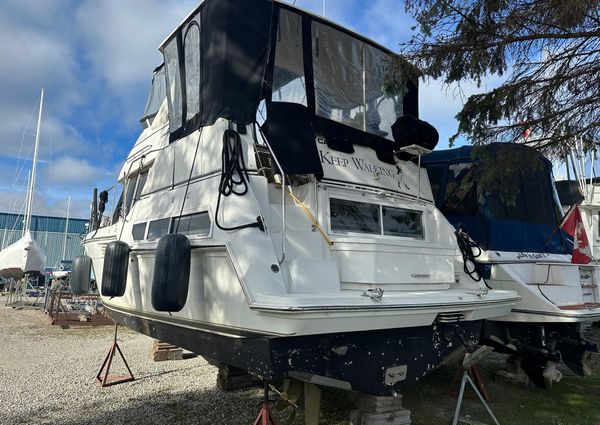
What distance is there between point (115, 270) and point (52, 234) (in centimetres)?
3454

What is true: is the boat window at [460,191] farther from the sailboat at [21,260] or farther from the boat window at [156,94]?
the sailboat at [21,260]

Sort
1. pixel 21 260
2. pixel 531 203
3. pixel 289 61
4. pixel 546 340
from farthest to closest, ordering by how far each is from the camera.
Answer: pixel 21 260, pixel 531 203, pixel 546 340, pixel 289 61

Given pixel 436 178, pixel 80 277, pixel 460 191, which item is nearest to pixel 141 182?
pixel 80 277

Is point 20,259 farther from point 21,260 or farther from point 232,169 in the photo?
point 232,169

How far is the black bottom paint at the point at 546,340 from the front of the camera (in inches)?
215

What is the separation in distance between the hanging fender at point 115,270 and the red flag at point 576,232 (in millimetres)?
5319

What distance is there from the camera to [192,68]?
4.68 m

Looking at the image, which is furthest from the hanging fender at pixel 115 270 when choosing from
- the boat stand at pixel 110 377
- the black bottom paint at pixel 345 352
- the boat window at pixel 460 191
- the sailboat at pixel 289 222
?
the boat window at pixel 460 191

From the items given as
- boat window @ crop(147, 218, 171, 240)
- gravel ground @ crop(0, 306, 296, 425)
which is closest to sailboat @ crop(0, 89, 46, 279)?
gravel ground @ crop(0, 306, 296, 425)

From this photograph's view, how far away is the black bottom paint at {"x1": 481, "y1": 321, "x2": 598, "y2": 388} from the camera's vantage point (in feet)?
17.9

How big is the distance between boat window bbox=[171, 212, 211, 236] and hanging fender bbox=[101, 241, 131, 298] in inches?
21.1

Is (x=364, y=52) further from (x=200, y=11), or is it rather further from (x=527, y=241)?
(x=527, y=241)

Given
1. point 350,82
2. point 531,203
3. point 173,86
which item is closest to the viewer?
point 350,82

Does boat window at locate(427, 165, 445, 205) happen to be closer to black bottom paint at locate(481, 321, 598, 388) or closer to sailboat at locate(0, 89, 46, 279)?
black bottom paint at locate(481, 321, 598, 388)
